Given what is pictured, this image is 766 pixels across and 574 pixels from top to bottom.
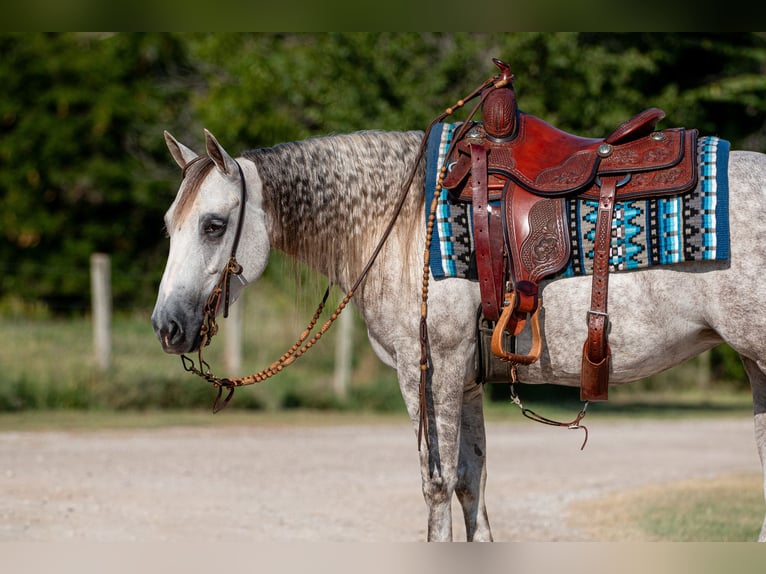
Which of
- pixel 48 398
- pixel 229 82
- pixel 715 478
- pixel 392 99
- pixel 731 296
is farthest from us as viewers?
pixel 229 82

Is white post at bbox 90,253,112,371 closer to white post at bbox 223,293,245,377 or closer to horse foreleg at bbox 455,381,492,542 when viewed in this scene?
white post at bbox 223,293,245,377

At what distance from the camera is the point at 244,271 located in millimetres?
3730

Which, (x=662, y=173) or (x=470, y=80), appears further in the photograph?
(x=470, y=80)

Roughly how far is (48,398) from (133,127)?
7.41 meters

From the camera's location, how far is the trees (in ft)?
40.6

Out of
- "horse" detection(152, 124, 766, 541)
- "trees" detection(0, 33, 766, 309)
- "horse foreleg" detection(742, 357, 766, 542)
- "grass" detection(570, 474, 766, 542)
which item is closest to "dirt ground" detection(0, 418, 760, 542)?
"grass" detection(570, 474, 766, 542)

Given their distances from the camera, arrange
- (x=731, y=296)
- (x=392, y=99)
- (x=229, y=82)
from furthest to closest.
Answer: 1. (x=229, y=82)
2. (x=392, y=99)
3. (x=731, y=296)

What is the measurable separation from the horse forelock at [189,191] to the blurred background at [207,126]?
8.00m

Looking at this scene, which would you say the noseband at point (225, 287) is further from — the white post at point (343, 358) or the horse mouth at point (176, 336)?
the white post at point (343, 358)

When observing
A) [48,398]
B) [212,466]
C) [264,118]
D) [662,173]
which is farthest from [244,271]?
[264,118]

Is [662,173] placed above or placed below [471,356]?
above

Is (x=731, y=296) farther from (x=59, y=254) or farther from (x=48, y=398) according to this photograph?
(x=59, y=254)

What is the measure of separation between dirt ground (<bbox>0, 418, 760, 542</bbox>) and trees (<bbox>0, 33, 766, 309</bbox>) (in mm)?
4427

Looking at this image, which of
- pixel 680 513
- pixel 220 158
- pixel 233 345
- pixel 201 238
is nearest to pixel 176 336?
pixel 201 238
